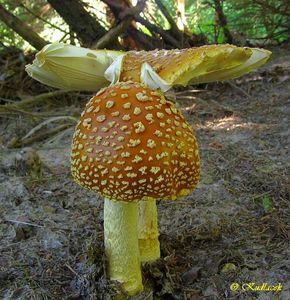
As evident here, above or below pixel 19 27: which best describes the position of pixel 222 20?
below

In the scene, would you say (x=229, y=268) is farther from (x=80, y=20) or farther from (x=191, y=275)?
(x=80, y=20)

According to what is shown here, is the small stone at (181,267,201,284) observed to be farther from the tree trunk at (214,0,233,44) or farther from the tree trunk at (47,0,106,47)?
the tree trunk at (214,0,233,44)

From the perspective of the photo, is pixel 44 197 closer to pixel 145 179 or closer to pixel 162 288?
pixel 162 288

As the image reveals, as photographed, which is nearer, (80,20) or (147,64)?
(147,64)

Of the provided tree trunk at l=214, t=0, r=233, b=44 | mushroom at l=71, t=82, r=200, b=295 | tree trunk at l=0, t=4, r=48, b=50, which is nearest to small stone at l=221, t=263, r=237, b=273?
mushroom at l=71, t=82, r=200, b=295

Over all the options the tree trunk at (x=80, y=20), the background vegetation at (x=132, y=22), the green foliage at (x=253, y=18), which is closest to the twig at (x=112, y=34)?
the background vegetation at (x=132, y=22)

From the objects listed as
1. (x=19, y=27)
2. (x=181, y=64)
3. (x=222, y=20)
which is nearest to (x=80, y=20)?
(x=19, y=27)
